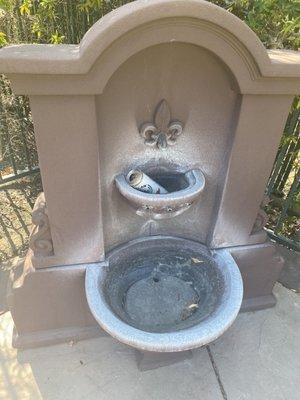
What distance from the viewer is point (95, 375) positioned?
8.27 ft

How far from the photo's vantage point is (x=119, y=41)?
1757 millimetres

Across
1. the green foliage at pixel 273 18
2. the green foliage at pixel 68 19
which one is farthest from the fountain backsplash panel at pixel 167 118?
the green foliage at pixel 68 19

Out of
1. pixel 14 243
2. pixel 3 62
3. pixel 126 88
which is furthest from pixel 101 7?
pixel 14 243

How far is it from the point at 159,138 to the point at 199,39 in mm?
651

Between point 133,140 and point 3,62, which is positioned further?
point 133,140

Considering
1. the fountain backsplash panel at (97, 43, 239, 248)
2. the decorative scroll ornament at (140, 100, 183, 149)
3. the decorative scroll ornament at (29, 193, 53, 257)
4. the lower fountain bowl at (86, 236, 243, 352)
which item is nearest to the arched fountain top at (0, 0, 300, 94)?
the fountain backsplash panel at (97, 43, 239, 248)

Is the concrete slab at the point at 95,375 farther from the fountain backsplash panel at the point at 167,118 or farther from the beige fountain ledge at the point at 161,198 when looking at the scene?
the beige fountain ledge at the point at 161,198

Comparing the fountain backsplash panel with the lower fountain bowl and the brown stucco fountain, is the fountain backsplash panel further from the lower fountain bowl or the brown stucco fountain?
the lower fountain bowl

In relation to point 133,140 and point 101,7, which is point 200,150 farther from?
point 101,7

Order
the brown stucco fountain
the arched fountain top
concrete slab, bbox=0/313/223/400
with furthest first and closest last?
concrete slab, bbox=0/313/223/400 → the brown stucco fountain → the arched fountain top

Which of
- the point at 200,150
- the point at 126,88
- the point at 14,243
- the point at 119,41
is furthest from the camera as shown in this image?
the point at 14,243

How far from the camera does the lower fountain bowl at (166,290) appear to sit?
6.68 ft

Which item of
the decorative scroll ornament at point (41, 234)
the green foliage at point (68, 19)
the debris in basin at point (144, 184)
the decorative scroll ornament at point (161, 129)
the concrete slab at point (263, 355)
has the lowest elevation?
the concrete slab at point (263, 355)

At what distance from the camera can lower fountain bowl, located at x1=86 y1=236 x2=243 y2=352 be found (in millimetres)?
2037
